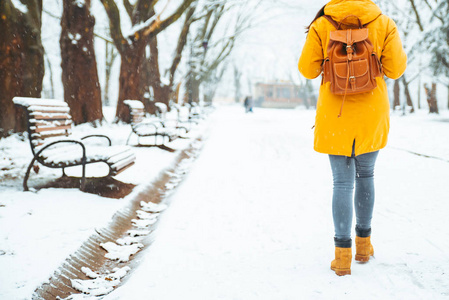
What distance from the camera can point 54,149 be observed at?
15.3 ft

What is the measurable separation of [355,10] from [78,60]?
29.9 feet

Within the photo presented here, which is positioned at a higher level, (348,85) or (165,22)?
(165,22)

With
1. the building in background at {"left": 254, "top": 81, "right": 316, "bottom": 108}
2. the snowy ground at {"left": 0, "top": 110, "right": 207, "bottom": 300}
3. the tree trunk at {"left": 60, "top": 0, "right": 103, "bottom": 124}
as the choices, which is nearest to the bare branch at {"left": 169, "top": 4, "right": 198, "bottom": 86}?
the tree trunk at {"left": 60, "top": 0, "right": 103, "bottom": 124}

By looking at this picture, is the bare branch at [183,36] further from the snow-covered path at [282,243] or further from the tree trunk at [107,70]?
the tree trunk at [107,70]

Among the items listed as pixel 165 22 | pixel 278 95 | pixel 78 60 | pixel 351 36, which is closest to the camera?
pixel 351 36

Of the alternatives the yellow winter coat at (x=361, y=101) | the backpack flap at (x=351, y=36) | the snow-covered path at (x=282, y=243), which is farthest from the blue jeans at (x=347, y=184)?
the backpack flap at (x=351, y=36)

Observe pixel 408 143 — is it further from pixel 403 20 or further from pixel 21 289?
pixel 403 20

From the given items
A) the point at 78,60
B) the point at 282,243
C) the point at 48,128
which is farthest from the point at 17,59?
the point at 282,243

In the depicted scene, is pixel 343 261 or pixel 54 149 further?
pixel 54 149

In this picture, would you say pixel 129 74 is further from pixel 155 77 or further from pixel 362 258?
pixel 362 258

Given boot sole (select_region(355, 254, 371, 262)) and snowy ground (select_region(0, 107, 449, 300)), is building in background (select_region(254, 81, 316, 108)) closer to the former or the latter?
snowy ground (select_region(0, 107, 449, 300))

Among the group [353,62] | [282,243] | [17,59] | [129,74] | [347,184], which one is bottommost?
[282,243]

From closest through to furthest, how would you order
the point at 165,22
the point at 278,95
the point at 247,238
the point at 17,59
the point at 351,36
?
the point at 351,36
the point at 247,238
the point at 17,59
the point at 165,22
the point at 278,95

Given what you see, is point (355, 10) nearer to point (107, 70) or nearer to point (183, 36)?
point (183, 36)
